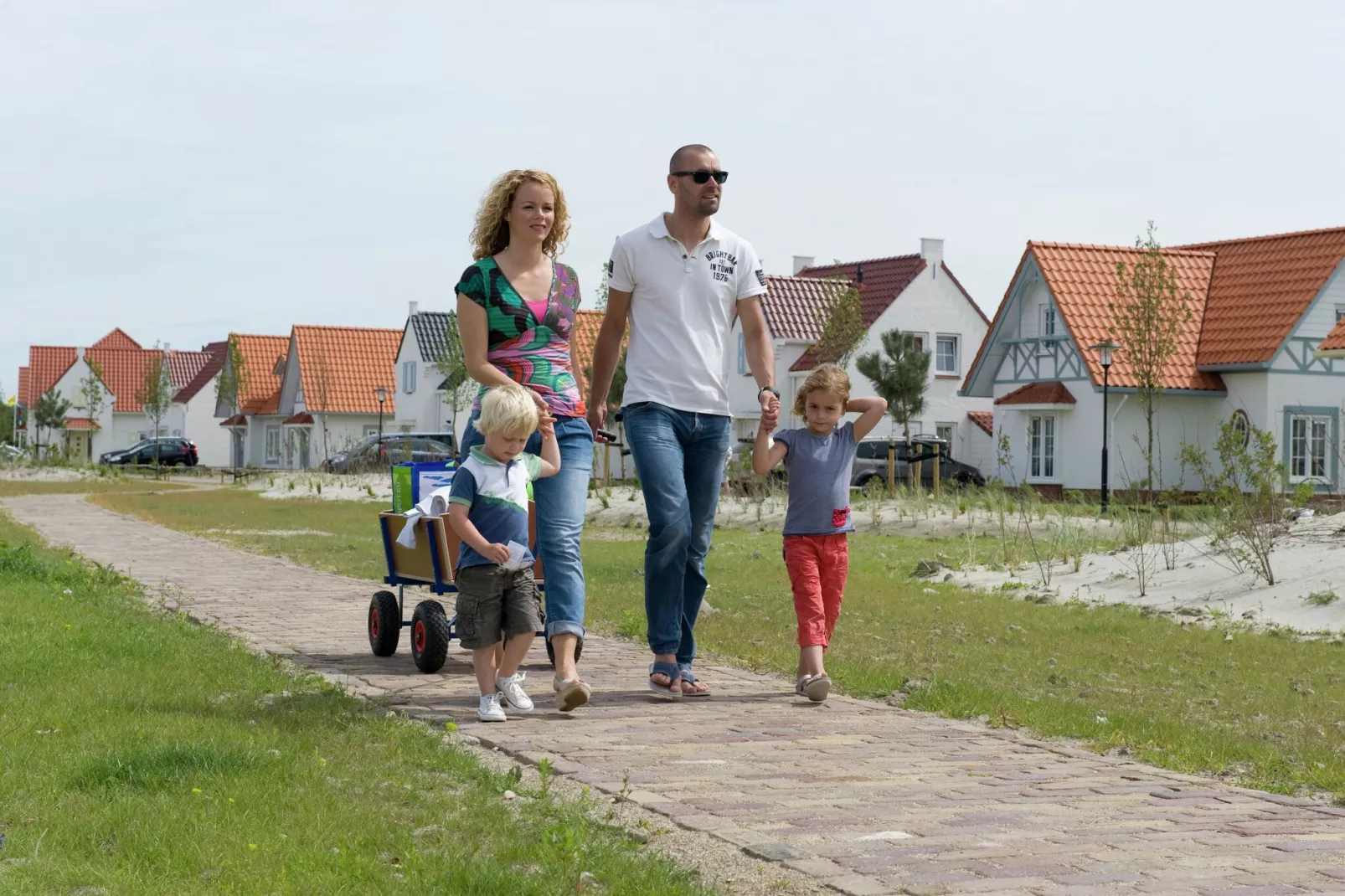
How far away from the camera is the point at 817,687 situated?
297 inches

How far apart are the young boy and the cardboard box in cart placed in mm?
2001

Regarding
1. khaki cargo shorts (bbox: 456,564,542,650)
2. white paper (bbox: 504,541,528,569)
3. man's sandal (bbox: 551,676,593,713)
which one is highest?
white paper (bbox: 504,541,528,569)

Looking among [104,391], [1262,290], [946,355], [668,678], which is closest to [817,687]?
[668,678]

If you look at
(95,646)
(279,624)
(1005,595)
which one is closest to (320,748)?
(95,646)

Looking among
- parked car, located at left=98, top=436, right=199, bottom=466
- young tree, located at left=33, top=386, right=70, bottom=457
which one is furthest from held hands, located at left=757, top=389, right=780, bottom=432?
young tree, located at left=33, top=386, right=70, bottom=457

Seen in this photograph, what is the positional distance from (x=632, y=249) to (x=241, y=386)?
273 feet

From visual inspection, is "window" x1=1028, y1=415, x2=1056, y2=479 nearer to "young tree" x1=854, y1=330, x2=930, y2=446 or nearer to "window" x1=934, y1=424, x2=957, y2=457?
"young tree" x1=854, y1=330, x2=930, y2=446

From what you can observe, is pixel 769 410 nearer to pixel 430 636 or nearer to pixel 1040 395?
pixel 430 636

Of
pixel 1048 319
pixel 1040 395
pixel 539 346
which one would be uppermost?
pixel 1048 319

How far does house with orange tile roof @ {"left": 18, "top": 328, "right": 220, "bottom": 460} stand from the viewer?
10412cm

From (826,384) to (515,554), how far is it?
1795 mm

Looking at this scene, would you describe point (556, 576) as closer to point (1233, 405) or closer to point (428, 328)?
point (1233, 405)

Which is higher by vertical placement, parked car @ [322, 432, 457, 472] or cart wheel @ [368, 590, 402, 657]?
parked car @ [322, 432, 457, 472]

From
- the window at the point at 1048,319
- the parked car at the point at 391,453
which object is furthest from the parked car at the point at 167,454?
the window at the point at 1048,319
